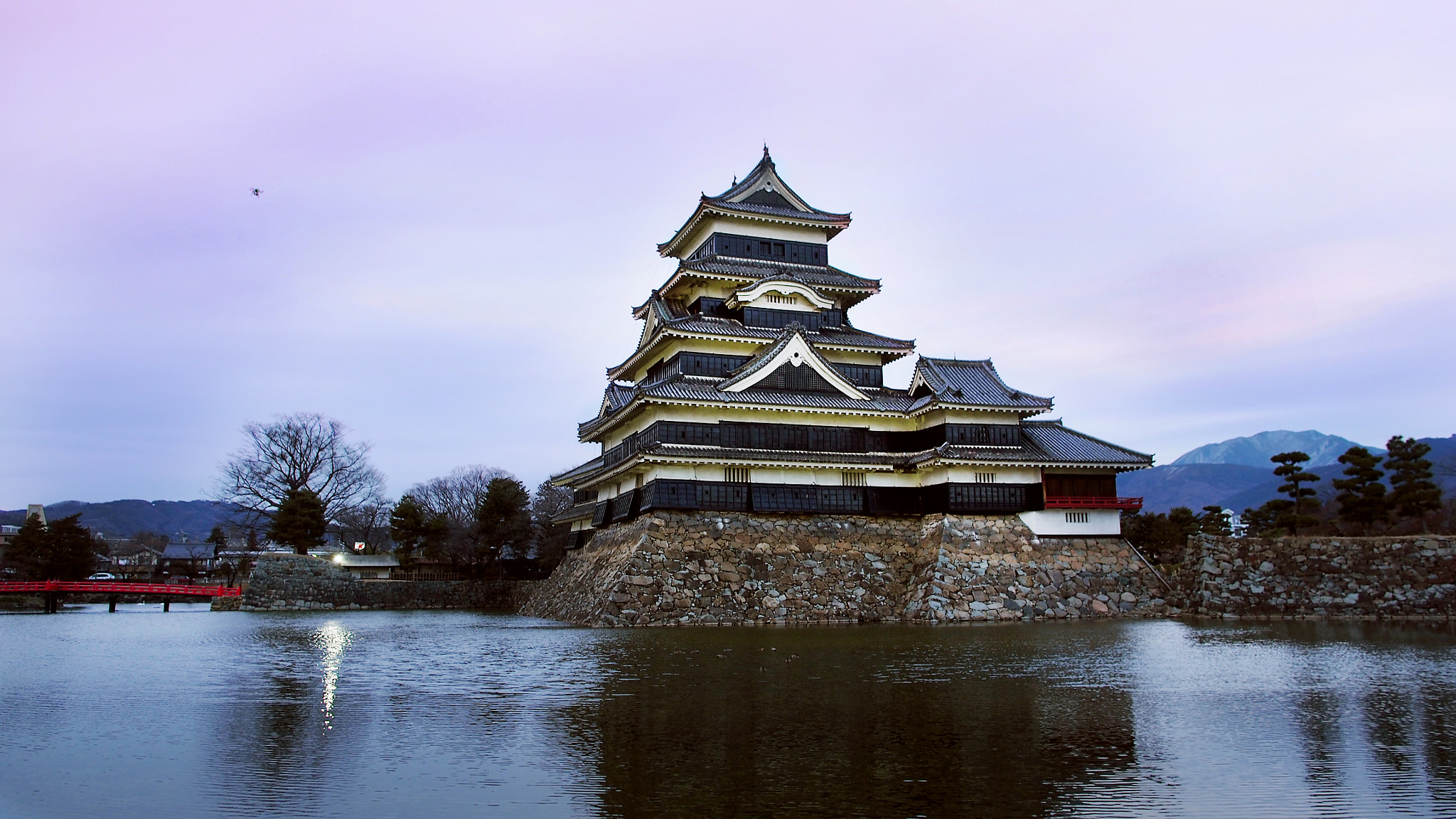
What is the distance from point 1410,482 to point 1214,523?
25.7 ft

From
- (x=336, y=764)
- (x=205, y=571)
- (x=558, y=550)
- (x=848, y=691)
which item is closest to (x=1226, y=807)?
(x=848, y=691)

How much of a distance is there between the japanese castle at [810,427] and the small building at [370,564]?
72.6ft

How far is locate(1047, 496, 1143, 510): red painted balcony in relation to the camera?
3197 centimetres

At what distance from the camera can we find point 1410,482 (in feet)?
111

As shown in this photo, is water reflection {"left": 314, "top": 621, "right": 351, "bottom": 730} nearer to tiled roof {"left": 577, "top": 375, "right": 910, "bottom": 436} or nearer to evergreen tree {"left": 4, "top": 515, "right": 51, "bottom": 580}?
tiled roof {"left": 577, "top": 375, "right": 910, "bottom": 436}

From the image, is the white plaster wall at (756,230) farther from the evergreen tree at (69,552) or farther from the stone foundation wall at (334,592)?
the evergreen tree at (69,552)

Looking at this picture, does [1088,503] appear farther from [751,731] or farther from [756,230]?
[751,731]

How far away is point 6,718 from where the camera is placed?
40.9 ft

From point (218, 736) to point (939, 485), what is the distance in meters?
25.1

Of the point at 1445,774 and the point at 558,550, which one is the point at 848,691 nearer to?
the point at 1445,774

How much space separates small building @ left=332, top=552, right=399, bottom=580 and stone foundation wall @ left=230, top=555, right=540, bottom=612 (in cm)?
693

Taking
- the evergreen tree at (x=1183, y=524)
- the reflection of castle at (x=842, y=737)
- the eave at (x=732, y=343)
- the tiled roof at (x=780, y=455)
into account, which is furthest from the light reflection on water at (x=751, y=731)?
the evergreen tree at (x=1183, y=524)

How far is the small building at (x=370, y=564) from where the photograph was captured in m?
52.1

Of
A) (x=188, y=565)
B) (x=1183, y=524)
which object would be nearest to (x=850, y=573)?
(x=1183, y=524)
